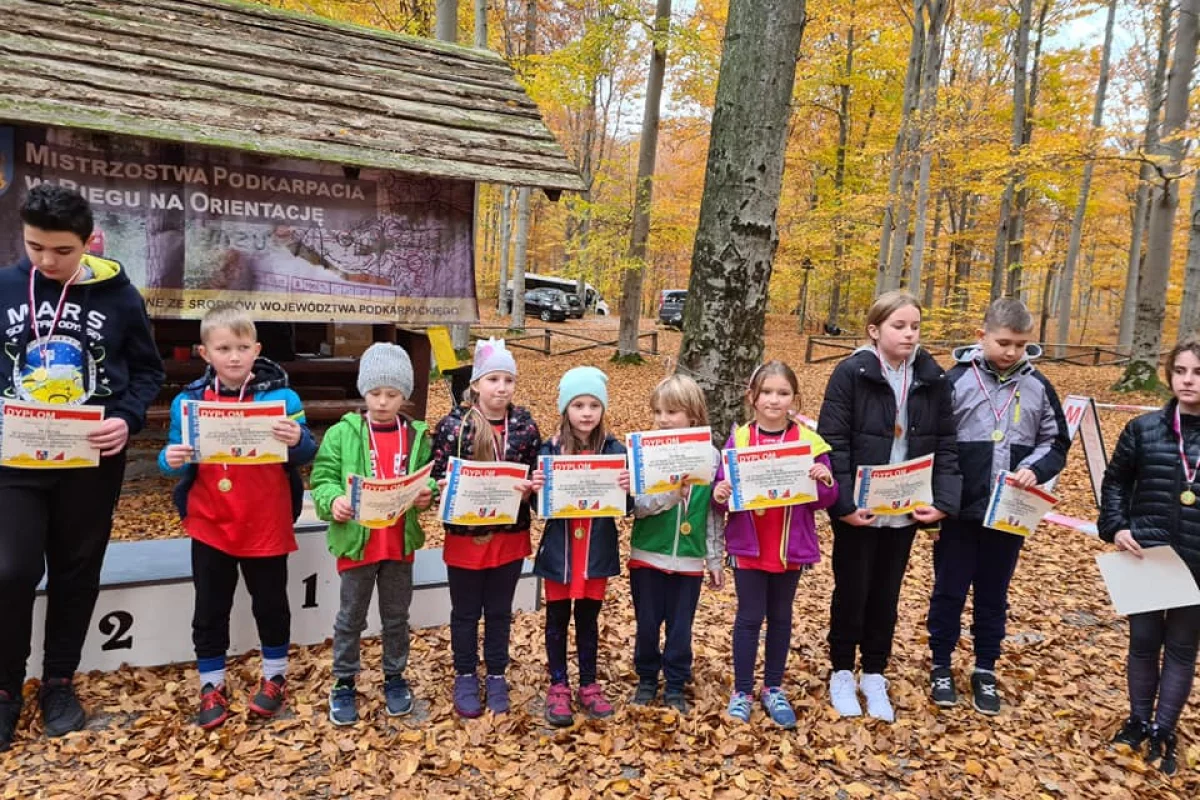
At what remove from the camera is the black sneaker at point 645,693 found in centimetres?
343

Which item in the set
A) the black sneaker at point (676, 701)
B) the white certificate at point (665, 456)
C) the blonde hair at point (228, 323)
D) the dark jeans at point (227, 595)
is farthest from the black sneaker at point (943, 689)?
the blonde hair at point (228, 323)

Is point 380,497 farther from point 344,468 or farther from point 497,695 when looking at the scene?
point 497,695

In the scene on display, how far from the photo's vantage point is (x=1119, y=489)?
328cm

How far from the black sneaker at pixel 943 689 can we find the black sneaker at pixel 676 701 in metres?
1.34

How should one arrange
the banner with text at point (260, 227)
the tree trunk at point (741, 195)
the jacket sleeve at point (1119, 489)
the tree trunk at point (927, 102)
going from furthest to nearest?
1. the tree trunk at point (927, 102)
2. the banner with text at point (260, 227)
3. the tree trunk at point (741, 195)
4. the jacket sleeve at point (1119, 489)

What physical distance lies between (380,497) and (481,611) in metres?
0.85

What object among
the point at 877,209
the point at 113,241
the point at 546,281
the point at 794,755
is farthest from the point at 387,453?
the point at 546,281

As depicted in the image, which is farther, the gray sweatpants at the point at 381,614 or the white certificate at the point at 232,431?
the gray sweatpants at the point at 381,614

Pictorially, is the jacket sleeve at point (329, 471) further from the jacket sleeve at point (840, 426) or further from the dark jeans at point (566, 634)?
the jacket sleeve at point (840, 426)

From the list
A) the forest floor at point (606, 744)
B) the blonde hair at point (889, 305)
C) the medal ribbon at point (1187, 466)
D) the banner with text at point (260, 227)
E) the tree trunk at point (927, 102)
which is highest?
the tree trunk at point (927, 102)

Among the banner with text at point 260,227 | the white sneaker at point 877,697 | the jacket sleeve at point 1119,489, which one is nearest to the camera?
the jacket sleeve at point 1119,489

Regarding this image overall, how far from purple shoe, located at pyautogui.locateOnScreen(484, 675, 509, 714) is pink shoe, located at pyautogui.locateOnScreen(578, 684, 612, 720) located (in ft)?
1.24

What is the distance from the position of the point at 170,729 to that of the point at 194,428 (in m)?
1.39

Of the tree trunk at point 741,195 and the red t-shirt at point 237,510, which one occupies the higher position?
the tree trunk at point 741,195
